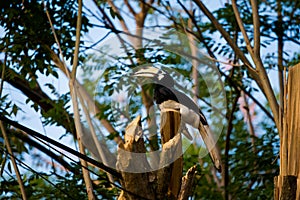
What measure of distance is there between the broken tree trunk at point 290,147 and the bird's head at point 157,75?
299mm

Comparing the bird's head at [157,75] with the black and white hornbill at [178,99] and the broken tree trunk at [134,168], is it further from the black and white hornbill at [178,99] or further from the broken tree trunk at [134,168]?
the broken tree trunk at [134,168]

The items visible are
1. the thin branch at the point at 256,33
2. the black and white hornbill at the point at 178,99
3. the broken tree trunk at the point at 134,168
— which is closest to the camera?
the broken tree trunk at the point at 134,168

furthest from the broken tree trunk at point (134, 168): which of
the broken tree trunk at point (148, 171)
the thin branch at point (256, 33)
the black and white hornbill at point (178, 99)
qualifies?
the thin branch at point (256, 33)

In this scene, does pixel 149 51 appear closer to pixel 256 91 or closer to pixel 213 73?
pixel 213 73

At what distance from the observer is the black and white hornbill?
64.0 inches

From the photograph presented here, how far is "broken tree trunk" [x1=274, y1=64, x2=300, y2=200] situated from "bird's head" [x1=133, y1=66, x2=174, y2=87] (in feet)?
0.98

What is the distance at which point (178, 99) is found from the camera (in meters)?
1.63

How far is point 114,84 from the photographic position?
222cm

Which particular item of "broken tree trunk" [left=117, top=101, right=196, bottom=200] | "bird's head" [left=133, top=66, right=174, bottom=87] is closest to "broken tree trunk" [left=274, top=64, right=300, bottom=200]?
"broken tree trunk" [left=117, top=101, right=196, bottom=200]

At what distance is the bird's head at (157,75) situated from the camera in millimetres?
1633

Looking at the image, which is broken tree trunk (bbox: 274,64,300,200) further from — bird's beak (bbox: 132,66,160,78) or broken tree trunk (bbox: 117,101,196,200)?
bird's beak (bbox: 132,66,160,78)

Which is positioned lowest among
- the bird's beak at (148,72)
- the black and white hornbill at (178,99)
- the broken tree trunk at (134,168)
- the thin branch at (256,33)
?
the broken tree trunk at (134,168)

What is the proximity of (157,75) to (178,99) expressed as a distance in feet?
0.26

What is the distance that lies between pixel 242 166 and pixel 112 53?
99 cm
